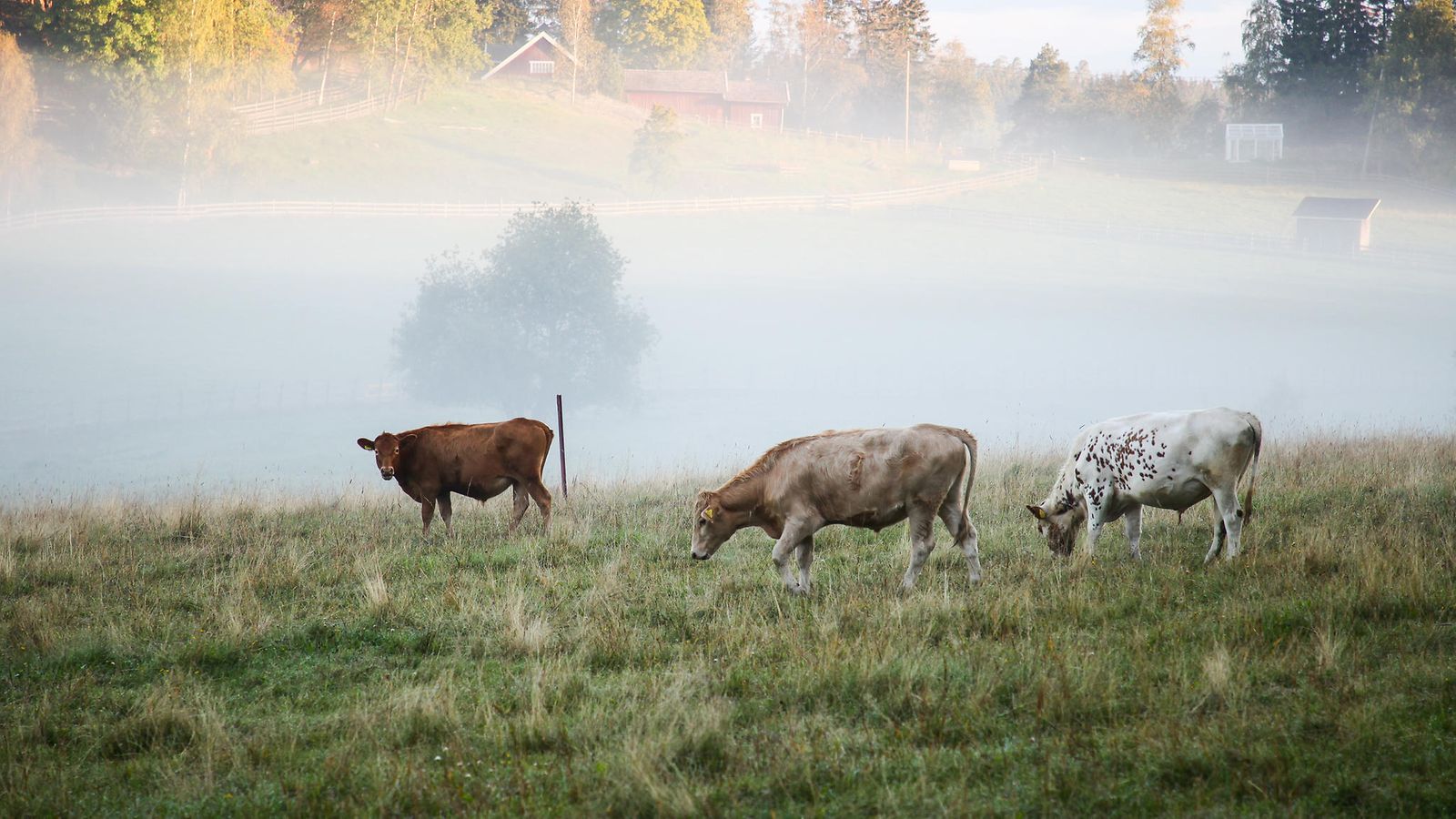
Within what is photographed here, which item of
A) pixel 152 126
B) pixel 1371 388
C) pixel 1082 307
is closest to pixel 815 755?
pixel 1371 388

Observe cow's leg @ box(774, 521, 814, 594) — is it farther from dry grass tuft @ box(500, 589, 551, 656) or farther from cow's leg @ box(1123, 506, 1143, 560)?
cow's leg @ box(1123, 506, 1143, 560)

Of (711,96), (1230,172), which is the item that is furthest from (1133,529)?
(711,96)

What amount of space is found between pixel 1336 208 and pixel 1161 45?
29576mm

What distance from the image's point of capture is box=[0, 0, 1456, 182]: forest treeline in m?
61.3

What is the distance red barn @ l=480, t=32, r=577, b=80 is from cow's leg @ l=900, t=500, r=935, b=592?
94.8 m

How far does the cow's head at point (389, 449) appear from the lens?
13.0 meters

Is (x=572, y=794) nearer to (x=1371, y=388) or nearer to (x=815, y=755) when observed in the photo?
(x=815, y=755)

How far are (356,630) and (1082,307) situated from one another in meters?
65.4

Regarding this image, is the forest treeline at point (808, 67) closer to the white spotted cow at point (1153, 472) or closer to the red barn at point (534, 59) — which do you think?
the red barn at point (534, 59)

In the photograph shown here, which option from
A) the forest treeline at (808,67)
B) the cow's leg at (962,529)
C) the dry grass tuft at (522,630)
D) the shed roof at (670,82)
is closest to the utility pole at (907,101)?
the forest treeline at (808,67)

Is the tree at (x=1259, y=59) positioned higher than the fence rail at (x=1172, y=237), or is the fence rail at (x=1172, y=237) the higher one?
the tree at (x=1259, y=59)

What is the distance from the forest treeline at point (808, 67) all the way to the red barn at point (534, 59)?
5.62ft

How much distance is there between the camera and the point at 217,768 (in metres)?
5.81

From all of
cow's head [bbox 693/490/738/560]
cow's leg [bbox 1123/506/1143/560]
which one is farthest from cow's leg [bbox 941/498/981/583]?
cow's head [bbox 693/490/738/560]
